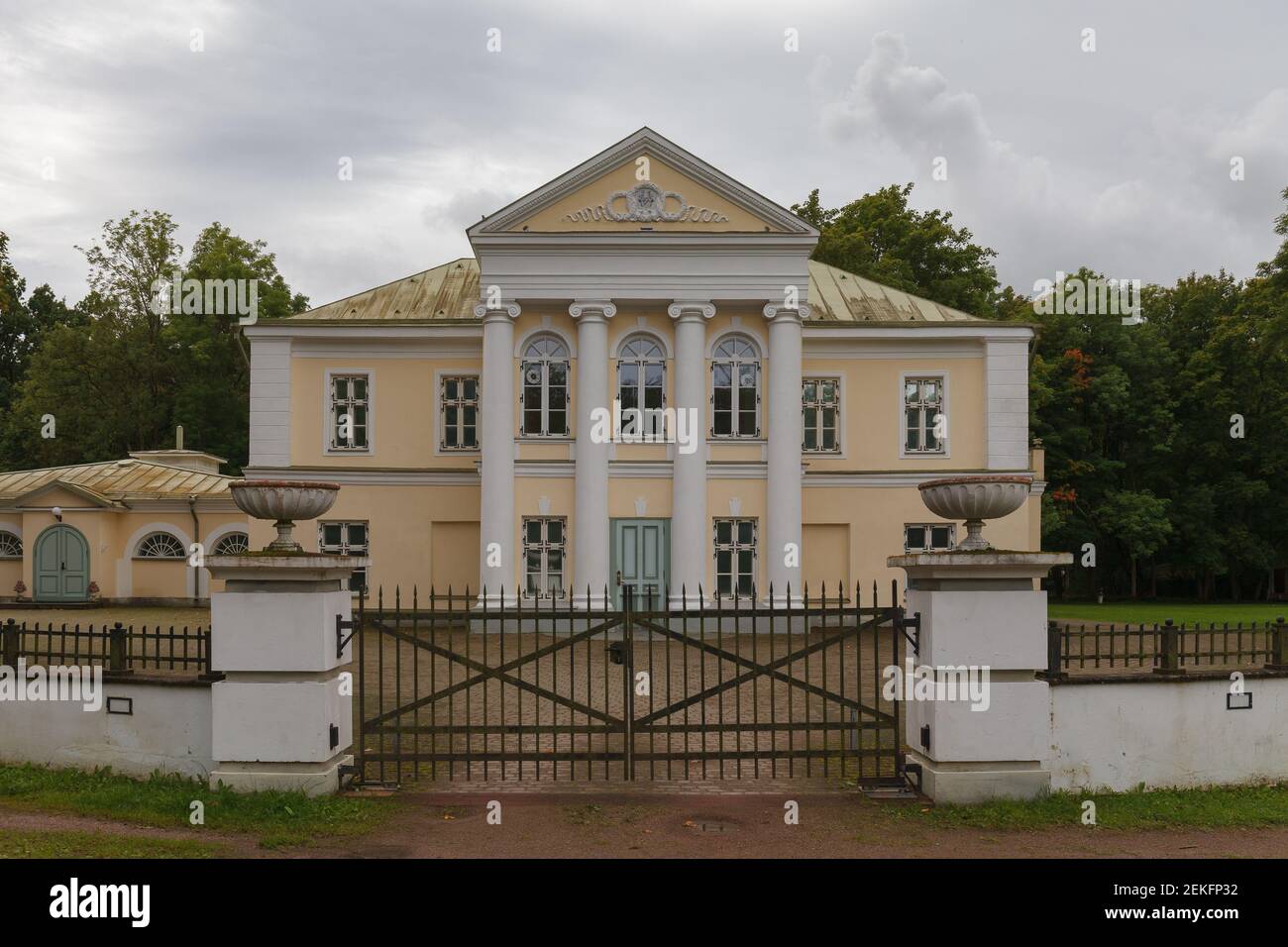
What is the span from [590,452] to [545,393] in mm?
1815

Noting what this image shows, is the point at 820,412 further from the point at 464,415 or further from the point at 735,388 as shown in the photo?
the point at 464,415

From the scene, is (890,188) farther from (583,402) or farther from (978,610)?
(978,610)

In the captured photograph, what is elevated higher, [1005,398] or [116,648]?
[1005,398]

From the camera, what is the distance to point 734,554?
2181cm

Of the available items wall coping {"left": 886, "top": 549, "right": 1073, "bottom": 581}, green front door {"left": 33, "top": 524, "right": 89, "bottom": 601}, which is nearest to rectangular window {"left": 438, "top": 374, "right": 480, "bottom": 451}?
green front door {"left": 33, "top": 524, "right": 89, "bottom": 601}

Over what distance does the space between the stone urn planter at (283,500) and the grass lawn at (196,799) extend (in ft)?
6.54

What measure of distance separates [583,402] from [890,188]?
A: 72.5ft

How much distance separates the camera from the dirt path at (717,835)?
22.6 ft

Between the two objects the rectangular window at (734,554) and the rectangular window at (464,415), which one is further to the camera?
the rectangular window at (464,415)

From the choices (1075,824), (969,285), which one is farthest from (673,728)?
(969,285)

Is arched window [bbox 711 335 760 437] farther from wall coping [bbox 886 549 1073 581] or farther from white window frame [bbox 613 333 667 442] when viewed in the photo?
wall coping [bbox 886 549 1073 581]

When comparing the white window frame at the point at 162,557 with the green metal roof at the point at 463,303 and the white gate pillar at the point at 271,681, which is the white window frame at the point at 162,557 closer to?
the green metal roof at the point at 463,303

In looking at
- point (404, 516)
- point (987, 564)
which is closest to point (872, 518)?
point (404, 516)

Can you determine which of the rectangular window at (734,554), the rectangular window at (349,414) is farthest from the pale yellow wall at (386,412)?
the rectangular window at (734,554)
